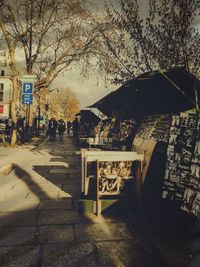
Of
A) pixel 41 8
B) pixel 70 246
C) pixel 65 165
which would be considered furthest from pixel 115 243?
pixel 41 8

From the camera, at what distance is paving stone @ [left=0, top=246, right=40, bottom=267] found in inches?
124

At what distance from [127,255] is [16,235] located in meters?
1.68

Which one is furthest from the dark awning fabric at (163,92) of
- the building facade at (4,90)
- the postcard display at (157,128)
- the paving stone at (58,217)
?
the building facade at (4,90)

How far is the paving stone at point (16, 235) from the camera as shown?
371 cm

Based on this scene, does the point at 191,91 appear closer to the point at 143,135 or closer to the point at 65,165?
the point at 143,135

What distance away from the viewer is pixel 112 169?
204 inches

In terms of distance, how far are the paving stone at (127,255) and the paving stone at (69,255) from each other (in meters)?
0.15

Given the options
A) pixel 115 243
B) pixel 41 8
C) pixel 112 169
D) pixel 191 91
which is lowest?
pixel 115 243

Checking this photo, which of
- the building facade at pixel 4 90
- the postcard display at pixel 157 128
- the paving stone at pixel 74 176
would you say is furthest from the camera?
the building facade at pixel 4 90

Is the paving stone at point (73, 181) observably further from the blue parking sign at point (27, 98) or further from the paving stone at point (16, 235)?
the blue parking sign at point (27, 98)

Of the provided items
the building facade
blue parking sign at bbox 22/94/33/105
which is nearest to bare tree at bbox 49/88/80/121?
the building facade

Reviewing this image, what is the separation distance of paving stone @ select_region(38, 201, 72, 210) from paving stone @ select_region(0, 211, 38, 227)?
14.0 inches

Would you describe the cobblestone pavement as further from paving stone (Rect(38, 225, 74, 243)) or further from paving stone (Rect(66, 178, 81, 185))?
paving stone (Rect(66, 178, 81, 185))

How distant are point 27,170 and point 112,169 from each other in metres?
4.57
